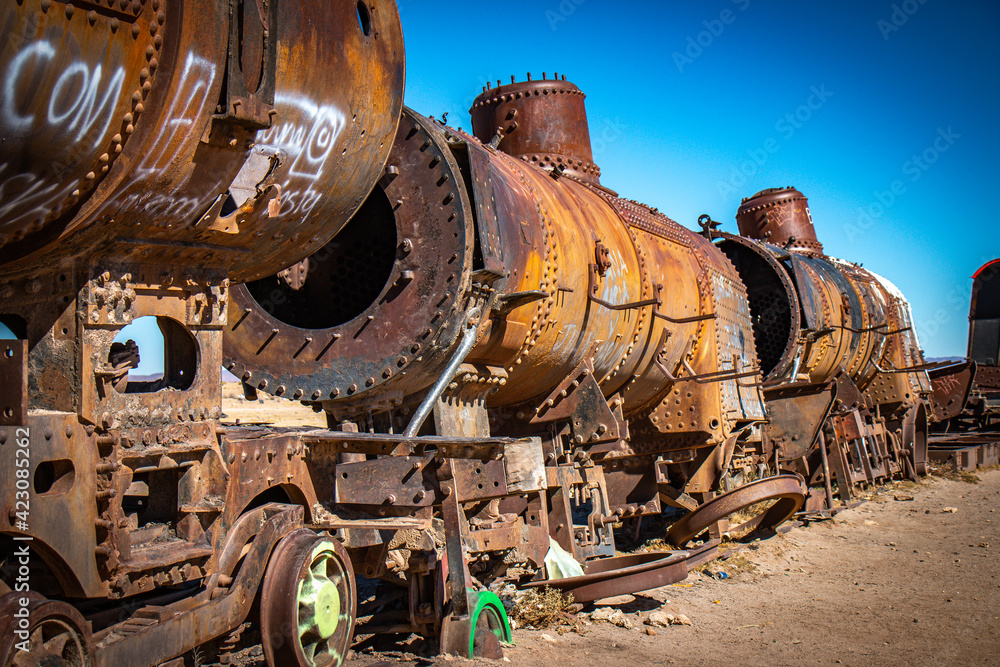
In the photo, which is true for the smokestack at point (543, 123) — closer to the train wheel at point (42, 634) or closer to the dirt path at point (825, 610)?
the dirt path at point (825, 610)

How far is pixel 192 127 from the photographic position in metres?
2.52

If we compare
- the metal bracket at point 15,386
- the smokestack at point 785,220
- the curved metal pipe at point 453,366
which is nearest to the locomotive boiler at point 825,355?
the smokestack at point 785,220

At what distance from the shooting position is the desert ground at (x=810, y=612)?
4.52 meters

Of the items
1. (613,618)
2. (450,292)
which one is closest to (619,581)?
(613,618)

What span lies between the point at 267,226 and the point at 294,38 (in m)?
0.70

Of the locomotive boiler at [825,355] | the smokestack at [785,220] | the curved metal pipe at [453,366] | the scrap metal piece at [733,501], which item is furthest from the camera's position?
the smokestack at [785,220]

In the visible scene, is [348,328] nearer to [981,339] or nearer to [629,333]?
[629,333]

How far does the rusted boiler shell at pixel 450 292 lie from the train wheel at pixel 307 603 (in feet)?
3.38

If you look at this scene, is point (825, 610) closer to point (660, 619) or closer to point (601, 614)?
point (660, 619)

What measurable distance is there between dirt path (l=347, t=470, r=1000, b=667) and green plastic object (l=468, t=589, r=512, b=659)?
0.39ft

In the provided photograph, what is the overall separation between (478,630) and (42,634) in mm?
2079

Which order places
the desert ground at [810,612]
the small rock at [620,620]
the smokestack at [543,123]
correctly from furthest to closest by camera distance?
1. the smokestack at [543,123]
2. the small rock at [620,620]
3. the desert ground at [810,612]

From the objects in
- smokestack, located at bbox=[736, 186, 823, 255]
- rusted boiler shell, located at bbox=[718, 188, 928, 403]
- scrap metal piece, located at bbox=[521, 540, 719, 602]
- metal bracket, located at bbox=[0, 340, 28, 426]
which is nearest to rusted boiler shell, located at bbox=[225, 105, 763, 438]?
scrap metal piece, located at bbox=[521, 540, 719, 602]

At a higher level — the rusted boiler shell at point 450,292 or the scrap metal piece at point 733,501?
the rusted boiler shell at point 450,292
